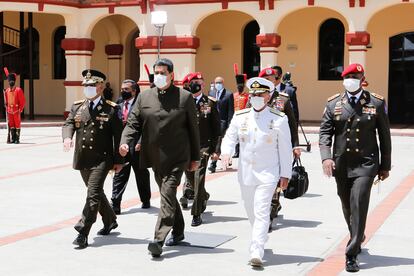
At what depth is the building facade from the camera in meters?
23.9

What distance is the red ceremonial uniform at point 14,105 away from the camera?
1875cm

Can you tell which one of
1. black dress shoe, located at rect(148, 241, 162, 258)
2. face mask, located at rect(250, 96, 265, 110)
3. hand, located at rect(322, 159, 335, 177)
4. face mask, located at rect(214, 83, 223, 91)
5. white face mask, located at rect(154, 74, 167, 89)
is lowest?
black dress shoe, located at rect(148, 241, 162, 258)

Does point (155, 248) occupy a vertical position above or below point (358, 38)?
below

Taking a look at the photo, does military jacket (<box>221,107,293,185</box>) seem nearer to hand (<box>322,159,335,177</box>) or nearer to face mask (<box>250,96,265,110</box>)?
face mask (<box>250,96,265,110</box>)

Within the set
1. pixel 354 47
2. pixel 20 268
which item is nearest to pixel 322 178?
pixel 20 268

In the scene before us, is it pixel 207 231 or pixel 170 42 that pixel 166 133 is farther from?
pixel 170 42

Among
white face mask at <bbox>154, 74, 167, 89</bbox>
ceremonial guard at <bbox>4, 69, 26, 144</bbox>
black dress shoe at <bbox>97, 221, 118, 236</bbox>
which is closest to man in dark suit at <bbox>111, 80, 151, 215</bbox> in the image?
black dress shoe at <bbox>97, 221, 118, 236</bbox>

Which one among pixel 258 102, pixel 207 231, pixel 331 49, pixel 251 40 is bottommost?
pixel 207 231

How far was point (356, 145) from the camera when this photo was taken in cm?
646

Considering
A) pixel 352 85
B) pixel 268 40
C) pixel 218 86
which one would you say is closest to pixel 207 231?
pixel 352 85

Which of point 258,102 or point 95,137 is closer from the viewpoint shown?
point 258,102

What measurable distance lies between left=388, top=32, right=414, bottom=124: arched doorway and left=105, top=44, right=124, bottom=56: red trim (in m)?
10.7

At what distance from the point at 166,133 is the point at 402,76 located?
20694 millimetres

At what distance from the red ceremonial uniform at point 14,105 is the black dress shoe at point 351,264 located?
1403 centimetres
